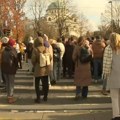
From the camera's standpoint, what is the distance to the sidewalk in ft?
33.1

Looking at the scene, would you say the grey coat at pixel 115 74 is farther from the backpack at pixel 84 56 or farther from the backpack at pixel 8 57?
the backpack at pixel 8 57

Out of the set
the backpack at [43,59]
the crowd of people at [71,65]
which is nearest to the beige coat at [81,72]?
the crowd of people at [71,65]

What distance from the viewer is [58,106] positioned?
1175 cm

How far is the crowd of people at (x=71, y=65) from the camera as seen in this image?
362 inches

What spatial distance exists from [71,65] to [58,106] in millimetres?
6624

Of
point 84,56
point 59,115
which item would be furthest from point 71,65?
point 59,115

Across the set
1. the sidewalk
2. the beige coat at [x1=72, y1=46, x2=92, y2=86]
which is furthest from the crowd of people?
the sidewalk

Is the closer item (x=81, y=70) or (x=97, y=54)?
(x=81, y=70)

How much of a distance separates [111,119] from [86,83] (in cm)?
315

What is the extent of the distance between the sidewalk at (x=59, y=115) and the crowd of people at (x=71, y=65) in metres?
0.68

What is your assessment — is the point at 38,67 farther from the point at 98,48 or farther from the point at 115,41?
the point at 98,48

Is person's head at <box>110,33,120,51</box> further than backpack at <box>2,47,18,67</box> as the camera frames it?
No

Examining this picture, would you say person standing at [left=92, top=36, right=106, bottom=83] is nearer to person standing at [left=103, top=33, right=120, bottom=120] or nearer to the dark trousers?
the dark trousers

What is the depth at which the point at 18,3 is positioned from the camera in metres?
44.3
